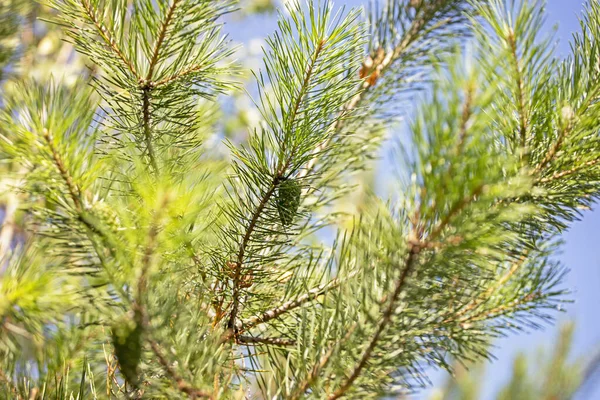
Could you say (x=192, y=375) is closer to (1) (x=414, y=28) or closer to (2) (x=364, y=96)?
(2) (x=364, y=96)

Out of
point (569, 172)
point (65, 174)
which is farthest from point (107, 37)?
point (569, 172)

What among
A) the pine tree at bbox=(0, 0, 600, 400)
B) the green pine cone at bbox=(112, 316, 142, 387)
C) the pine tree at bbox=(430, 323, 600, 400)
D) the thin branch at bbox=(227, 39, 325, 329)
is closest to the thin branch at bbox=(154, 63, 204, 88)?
the pine tree at bbox=(0, 0, 600, 400)

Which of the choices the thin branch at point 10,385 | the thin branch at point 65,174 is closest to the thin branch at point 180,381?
the thin branch at point 65,174

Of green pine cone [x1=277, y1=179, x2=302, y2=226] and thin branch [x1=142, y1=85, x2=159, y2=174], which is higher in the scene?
thin branch [x1=142, y1=85, x2=159, y2=174]

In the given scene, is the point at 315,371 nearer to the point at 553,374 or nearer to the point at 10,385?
the point at 10,385

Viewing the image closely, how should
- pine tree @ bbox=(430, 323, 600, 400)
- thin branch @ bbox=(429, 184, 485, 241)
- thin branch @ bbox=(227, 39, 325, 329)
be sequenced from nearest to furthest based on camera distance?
1. thin branch @ bbox=(429, 184, 485, 241)
2. thin branch @ bbox=(227, 39, 325, 329)
3. pine tree @ bbox=(430, 323, 600, 400)

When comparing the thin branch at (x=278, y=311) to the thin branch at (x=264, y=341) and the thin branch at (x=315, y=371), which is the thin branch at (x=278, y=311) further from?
the thin branch at (x=315, y=371)

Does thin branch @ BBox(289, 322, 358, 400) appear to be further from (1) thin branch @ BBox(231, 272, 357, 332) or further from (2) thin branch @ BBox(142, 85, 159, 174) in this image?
(2) thin branch @ BBox(142, 85, 159, 174)
